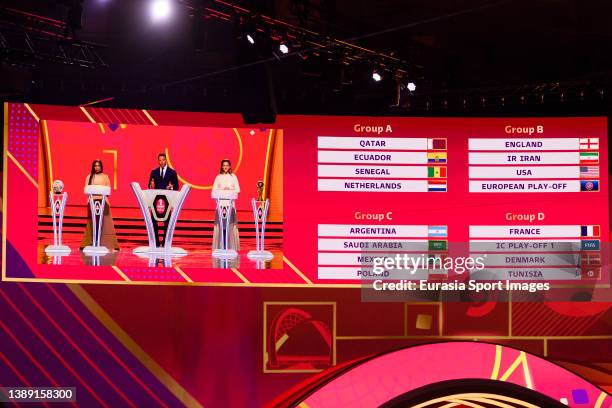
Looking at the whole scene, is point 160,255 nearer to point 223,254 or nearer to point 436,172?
point 223,254

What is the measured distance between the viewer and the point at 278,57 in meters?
5.25

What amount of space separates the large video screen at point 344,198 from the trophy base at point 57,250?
0.11 meters

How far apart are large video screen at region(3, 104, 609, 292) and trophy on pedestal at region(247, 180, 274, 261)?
0.03 ft

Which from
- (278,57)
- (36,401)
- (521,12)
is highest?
(521,12)

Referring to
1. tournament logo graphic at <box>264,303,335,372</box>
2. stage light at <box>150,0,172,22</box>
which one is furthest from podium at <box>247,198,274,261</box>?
stage light at <box>150,0,172,22</box>

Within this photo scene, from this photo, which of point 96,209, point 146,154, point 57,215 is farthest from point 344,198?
point 57,215

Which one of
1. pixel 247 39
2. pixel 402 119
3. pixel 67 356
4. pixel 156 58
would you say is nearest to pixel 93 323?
pixel 67 356

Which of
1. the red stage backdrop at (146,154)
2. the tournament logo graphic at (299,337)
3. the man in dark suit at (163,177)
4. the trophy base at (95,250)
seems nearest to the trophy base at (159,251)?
the trophy base at (95,250)

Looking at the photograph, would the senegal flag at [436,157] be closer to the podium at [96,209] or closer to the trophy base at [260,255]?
the trophy base at [260,255]

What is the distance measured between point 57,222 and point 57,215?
0.06 metres

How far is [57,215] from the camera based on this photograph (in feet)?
18.3

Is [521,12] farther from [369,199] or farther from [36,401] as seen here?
[36,401]

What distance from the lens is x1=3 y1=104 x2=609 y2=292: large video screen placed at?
18.6 ft

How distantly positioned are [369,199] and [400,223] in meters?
0.33
